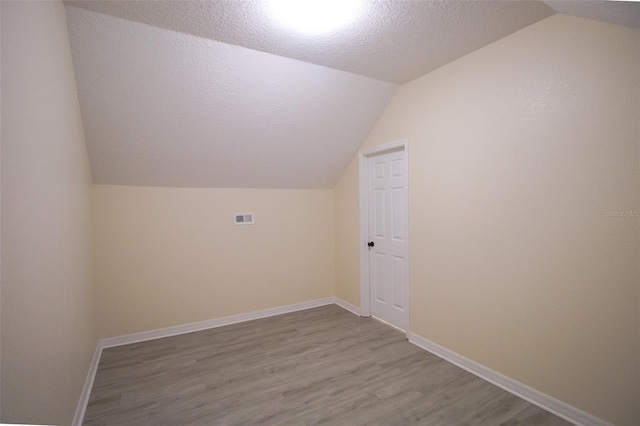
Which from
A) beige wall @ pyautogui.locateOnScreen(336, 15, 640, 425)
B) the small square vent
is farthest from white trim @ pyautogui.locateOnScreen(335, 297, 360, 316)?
the small square vent

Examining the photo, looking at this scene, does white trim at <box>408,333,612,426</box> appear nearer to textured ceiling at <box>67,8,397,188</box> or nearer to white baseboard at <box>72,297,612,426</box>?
white baseboard at <box>72,297,612,426</box>

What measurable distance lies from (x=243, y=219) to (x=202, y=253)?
64 cm

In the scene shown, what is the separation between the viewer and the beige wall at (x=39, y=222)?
3.33 feet

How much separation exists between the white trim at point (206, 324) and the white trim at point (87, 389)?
21 centimetres

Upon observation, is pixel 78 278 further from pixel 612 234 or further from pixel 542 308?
pixel 612 234

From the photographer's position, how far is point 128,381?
2402 mm

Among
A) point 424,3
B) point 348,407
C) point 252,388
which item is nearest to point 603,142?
point 424,3

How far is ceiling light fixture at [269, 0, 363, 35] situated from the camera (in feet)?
5.90

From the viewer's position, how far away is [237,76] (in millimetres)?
2488

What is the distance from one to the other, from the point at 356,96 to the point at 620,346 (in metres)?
2.80

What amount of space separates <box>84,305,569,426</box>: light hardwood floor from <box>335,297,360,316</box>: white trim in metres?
0.61

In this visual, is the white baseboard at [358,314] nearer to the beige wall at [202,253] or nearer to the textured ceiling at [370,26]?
the beige wall at [202,253]

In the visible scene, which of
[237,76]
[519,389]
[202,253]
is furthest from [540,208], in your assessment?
[202,253]

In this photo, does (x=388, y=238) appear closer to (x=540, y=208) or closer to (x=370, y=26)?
(x=540, y=208)
